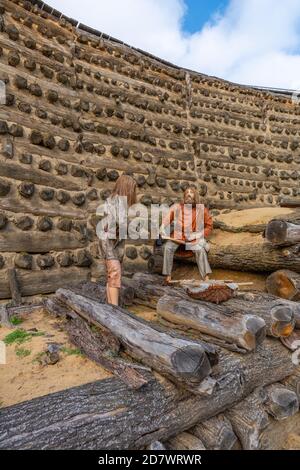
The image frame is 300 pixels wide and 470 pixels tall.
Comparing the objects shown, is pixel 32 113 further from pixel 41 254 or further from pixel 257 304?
pixel 257 304

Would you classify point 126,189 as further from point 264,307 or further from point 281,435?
point 281,435

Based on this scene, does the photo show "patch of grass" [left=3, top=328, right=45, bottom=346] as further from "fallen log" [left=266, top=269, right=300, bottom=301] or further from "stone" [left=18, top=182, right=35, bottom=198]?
"fallen log" [left=266, top=269, right=300, bottom=301]

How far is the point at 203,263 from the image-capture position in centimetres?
569

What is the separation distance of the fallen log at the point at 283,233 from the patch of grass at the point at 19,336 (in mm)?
3615

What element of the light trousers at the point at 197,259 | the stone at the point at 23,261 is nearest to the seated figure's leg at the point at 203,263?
the light trousers at the point at 197,259

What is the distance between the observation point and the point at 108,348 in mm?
3486

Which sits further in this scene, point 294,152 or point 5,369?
point 294,152

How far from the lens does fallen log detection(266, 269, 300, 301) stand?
15.7 ft

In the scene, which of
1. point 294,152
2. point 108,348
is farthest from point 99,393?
point 294,152

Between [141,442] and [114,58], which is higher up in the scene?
[114,58]

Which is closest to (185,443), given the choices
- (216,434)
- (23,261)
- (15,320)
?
(216,434)

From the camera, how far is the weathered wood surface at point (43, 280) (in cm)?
→ 535

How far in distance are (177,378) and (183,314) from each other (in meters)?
1.44

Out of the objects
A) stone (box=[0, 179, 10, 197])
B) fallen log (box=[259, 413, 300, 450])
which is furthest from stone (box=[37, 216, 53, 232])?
fallen log (box=[259, 413, 300, 450])
